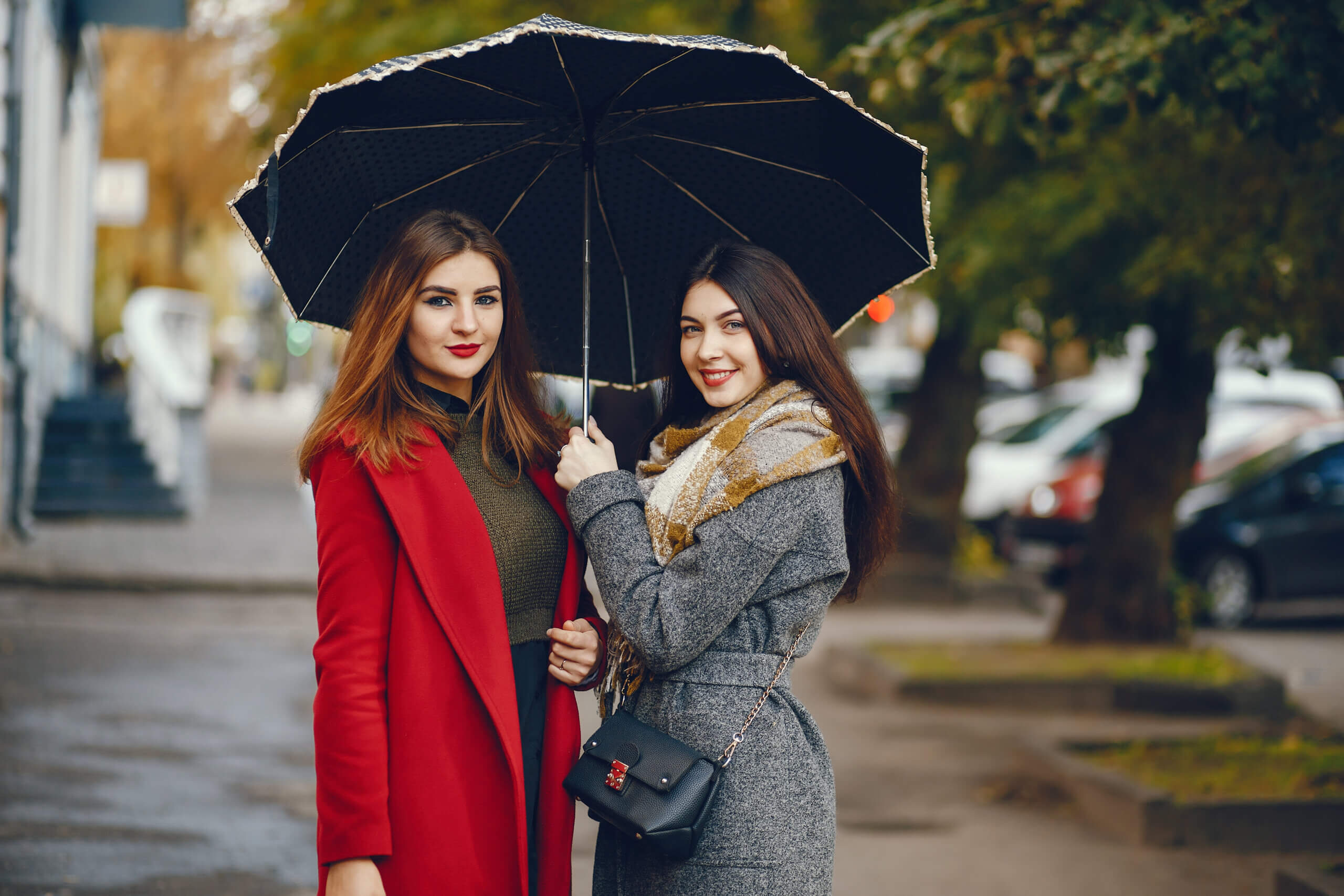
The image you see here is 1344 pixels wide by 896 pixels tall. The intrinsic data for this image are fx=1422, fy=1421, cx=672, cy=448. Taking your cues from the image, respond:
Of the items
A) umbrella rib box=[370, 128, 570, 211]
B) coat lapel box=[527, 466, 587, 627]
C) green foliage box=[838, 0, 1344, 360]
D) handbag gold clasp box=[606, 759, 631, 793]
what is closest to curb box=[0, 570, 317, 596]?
green foliage box=[838, 0, 1344, 360]

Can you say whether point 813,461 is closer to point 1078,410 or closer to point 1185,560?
point 1185,560

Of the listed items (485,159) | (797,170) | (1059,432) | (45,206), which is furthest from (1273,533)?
(45,206)

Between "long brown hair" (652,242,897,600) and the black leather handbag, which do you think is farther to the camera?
"long brown hair" (652,242,897,600)

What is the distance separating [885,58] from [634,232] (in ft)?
8.96

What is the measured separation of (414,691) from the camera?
8.28 feet

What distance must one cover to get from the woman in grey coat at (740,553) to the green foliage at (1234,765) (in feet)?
12.1

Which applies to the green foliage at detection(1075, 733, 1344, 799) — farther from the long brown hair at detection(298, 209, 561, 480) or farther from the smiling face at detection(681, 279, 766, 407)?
the long brown hair at detection(298, 209, 561, 480)

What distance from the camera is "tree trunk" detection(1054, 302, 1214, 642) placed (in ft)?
29.9

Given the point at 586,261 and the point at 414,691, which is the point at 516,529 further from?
the point at 586,261

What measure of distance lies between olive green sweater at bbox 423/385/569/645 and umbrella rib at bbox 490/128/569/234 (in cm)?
59

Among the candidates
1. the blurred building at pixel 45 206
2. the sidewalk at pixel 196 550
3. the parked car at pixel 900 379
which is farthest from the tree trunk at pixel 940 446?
the blurred building at pixel 45 206

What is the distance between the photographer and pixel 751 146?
3.06m

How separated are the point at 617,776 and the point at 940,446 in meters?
11.4

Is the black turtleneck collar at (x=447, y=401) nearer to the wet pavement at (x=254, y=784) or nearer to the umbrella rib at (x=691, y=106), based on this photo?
the umbrella rib at (x=691, y=106)
